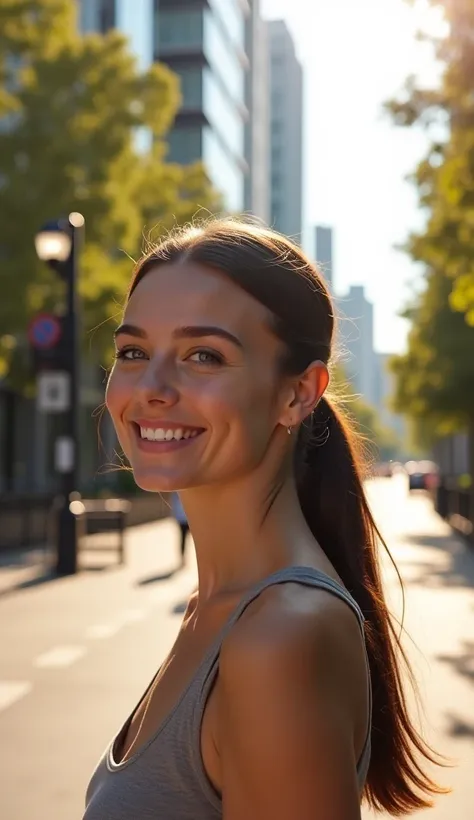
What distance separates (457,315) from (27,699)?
3289cm

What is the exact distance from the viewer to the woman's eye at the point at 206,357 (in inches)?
66.0

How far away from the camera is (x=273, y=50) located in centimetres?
18800

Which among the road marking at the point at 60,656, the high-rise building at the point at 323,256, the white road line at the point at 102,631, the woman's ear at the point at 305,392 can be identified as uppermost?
the high-rise building at the point at 323,256

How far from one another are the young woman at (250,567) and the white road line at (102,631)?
9.41 m

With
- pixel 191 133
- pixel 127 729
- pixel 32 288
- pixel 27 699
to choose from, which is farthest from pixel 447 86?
pixel 191 133

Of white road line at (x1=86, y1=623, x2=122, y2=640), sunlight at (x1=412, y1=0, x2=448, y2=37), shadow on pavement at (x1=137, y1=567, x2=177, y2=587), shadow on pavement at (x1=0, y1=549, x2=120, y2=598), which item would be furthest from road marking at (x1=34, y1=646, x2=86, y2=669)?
sunlight at (x1=412, y1=0, x2=448, y2=37)

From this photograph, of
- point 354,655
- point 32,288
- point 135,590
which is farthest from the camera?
point 32,288

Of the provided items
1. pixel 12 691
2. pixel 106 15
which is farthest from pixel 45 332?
pixel 106 15

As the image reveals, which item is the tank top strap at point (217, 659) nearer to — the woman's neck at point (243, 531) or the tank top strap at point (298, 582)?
the tank top strap at point (298, 582)

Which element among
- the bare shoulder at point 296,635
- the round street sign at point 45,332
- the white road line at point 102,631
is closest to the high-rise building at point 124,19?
the round street sign at point 45,332

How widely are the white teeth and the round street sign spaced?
16.7 metres

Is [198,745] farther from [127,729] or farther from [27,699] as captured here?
[27,699]

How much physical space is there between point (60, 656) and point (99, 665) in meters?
0.65

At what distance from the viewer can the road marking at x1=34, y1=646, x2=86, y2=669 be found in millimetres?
9692
